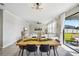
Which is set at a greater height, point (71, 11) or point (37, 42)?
point (71, 11)

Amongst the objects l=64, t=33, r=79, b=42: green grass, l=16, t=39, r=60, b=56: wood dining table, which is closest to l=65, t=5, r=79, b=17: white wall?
l=64, t=33, r=79, b=42: green grass

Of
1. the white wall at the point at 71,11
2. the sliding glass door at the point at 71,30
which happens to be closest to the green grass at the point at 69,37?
the sliding glass door at the point at 71,30

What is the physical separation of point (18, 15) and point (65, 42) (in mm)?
1463

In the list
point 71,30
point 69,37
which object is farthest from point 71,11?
point 69,37

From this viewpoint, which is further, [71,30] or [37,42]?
[37,42]

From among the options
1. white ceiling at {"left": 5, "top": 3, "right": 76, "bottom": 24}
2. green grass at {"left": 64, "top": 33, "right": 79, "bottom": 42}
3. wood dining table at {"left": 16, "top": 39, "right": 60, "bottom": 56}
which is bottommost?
wood dining table at {"left": 16, "top": 39, "right": 60, "bottom": 56}

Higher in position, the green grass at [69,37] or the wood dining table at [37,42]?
the green grass at [69,37]

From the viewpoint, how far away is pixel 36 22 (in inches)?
111

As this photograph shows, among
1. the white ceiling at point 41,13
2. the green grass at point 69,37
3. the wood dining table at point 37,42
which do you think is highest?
the white ceiling at point 41,13

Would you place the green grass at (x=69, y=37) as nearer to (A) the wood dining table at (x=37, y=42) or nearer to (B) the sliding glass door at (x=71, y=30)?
(B) the sliding glass door at (x=71, y=30)

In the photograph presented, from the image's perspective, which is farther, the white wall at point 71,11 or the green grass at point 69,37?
the green grass at point 69,37

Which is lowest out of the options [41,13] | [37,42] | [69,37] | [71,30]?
[37,42]

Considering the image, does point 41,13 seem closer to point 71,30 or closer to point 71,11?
point 71,11

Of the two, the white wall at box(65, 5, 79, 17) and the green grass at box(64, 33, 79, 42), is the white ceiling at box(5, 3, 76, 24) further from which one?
the green grass at box(64, 33, 79, 42)
